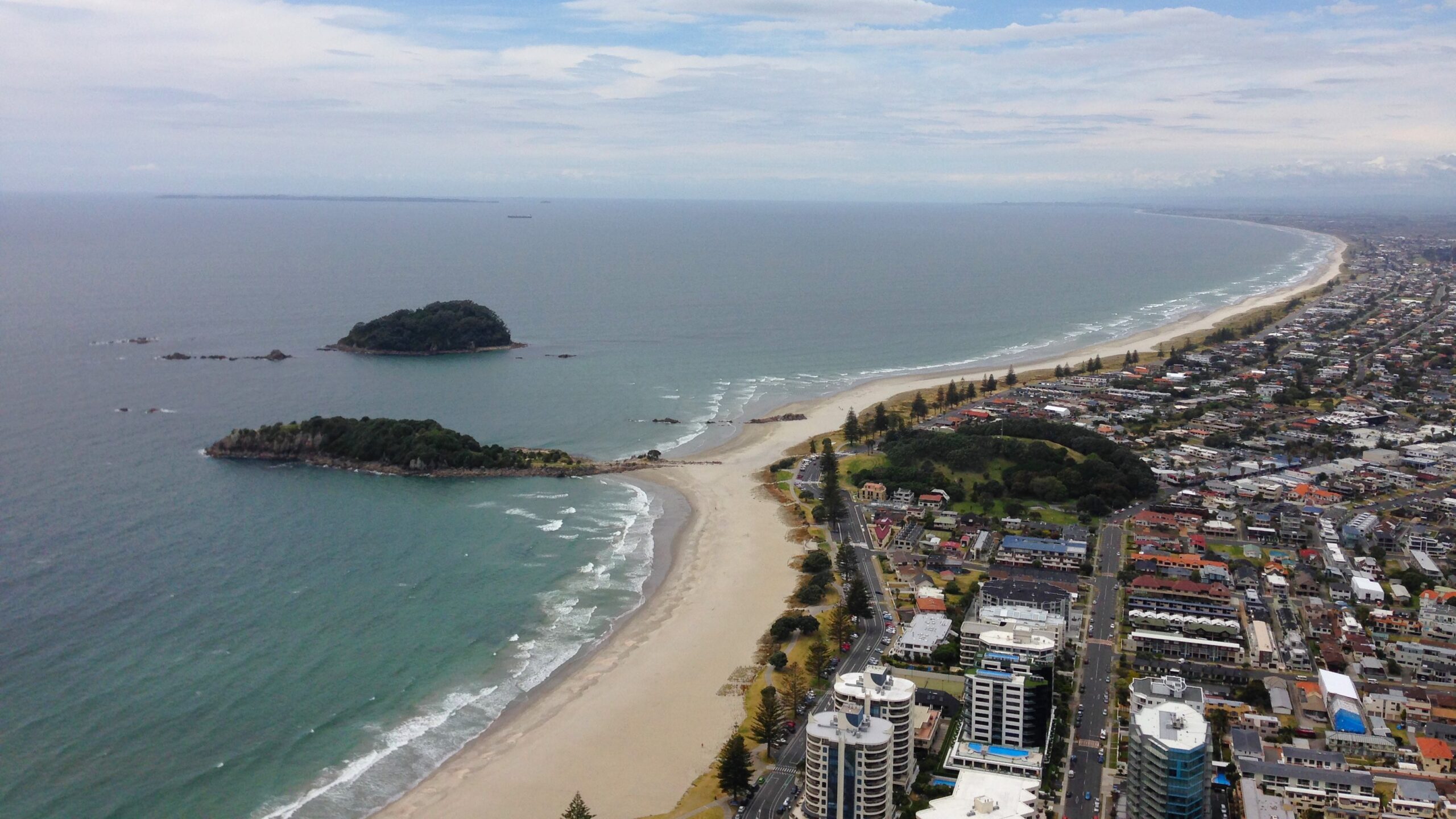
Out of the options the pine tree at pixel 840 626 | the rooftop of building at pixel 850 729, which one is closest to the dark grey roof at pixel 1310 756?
the rooftop of building at pixel 850 729

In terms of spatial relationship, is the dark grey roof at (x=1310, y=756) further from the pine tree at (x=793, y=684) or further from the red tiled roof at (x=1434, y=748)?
the pine tree at (x=793, y=684)

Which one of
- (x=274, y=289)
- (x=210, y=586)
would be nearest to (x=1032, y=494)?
(x=210, y=586)

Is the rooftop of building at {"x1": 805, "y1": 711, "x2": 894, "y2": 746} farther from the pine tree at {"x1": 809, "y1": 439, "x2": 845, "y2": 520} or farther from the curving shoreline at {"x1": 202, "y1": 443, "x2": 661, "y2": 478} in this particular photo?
the curving shoreline at {"x1": 202, "y1": 443, "x2": 661, "y2": 478}

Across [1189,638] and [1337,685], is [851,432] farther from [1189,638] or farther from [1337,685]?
[1337,685]

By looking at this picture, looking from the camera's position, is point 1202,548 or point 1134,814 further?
point 1202,548

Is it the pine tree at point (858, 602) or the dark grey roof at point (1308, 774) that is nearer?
the dark grey roof at point (1308, 774)

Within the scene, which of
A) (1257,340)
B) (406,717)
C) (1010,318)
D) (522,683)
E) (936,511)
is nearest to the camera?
(406,717)

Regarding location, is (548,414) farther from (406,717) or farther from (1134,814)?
(1134,814)
